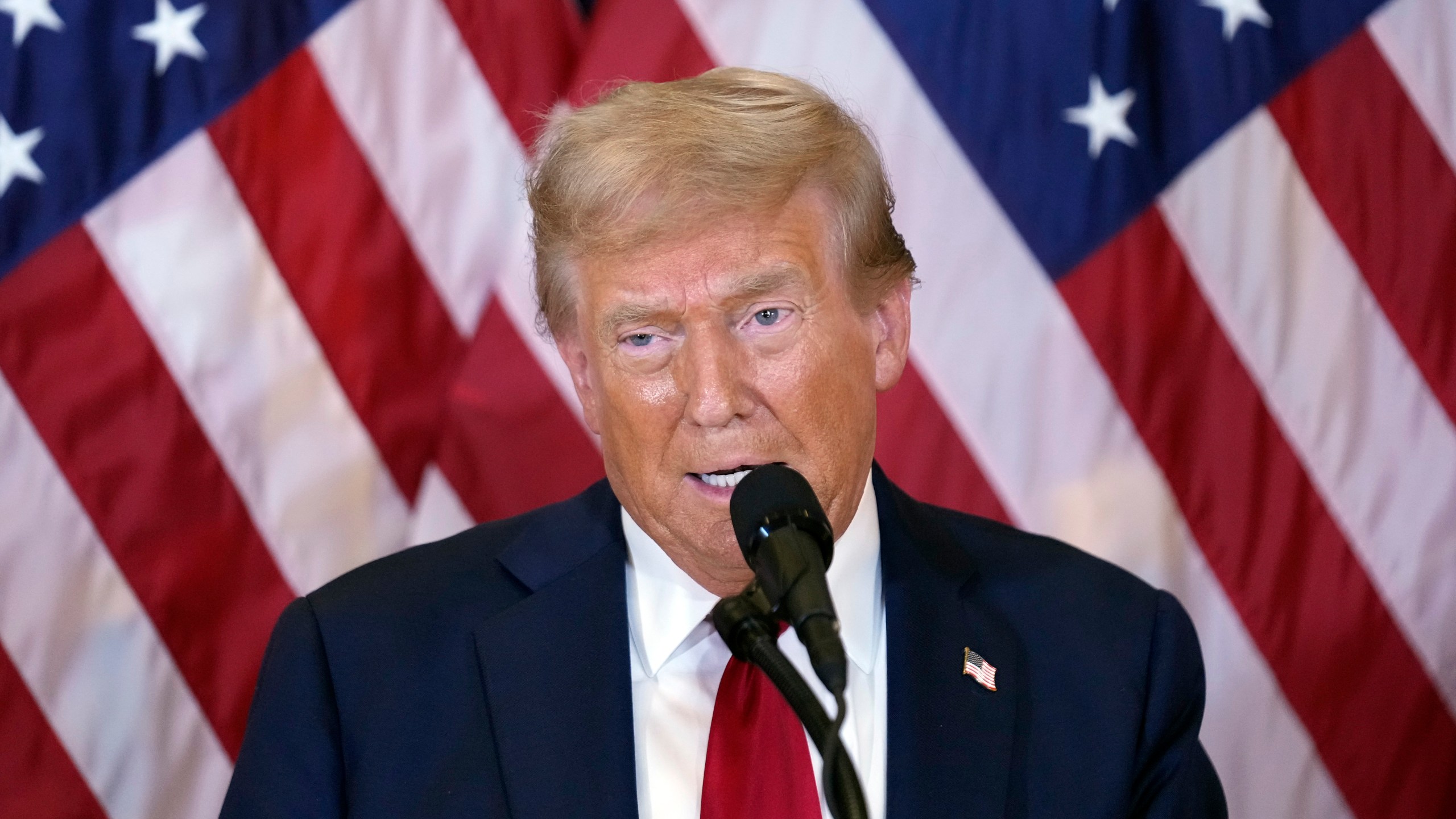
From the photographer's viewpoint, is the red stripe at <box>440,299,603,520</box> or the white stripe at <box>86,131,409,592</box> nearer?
the white stripe at <box>86,131,409,592</box>

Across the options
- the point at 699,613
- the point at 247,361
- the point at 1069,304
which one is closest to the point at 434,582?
the point at 699,613

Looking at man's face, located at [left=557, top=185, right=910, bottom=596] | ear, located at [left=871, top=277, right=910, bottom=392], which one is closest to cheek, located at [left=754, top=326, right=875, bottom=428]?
man's face, located at [left=557, top=185, right=910, bottom=596]

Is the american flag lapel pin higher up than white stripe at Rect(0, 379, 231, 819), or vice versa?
white stripe at Rect(0, 379, 231, 819)

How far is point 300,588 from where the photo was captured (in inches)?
101

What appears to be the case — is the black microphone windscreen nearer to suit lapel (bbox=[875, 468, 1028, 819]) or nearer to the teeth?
the teeth

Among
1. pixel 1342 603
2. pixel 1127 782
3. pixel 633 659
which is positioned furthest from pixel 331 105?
pixel 1342 603

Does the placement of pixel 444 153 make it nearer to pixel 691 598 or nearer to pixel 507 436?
pixel 507 436

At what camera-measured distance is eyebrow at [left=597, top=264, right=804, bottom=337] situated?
1591 millimetres

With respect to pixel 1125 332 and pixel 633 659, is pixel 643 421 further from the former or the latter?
pixel 1125 332

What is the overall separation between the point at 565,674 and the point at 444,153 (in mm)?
1248

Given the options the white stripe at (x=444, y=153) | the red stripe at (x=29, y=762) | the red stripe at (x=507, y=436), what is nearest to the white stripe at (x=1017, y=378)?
the white stripe at (x=444, y=153)

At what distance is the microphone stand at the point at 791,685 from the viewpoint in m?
1.02

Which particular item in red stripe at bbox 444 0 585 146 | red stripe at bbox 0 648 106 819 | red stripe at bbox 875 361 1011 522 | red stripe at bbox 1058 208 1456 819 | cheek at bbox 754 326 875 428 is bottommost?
red stripe at bbox 1058 208 1456 819

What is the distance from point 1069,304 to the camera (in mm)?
2645
